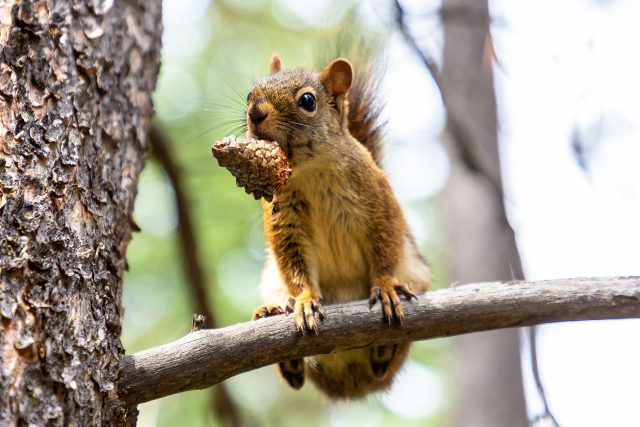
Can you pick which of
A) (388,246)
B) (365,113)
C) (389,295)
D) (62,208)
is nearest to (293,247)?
(388,246)

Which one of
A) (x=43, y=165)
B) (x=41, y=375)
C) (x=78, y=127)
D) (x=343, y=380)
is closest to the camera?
(x=41, y=375)

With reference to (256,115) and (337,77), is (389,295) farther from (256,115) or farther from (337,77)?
(337,77)

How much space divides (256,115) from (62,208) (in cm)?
91

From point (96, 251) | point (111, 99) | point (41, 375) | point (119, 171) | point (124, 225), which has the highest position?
point (111, 99)

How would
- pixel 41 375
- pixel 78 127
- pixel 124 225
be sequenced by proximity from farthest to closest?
pixel 124 225 < pixel 78 127 < pixel 41 375

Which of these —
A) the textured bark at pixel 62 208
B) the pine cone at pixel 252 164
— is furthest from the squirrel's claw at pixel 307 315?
the textured bark at pixel 62 208

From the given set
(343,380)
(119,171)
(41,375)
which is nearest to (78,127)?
(119,171)

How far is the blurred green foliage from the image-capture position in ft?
15.4

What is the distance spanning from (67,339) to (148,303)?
3300mm

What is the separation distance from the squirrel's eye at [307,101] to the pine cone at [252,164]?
0.54 metres

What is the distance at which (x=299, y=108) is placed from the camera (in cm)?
319

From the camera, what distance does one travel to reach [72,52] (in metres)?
2.64

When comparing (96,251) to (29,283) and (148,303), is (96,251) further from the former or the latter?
(148,303)

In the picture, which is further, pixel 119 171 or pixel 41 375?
pixel 119 171
